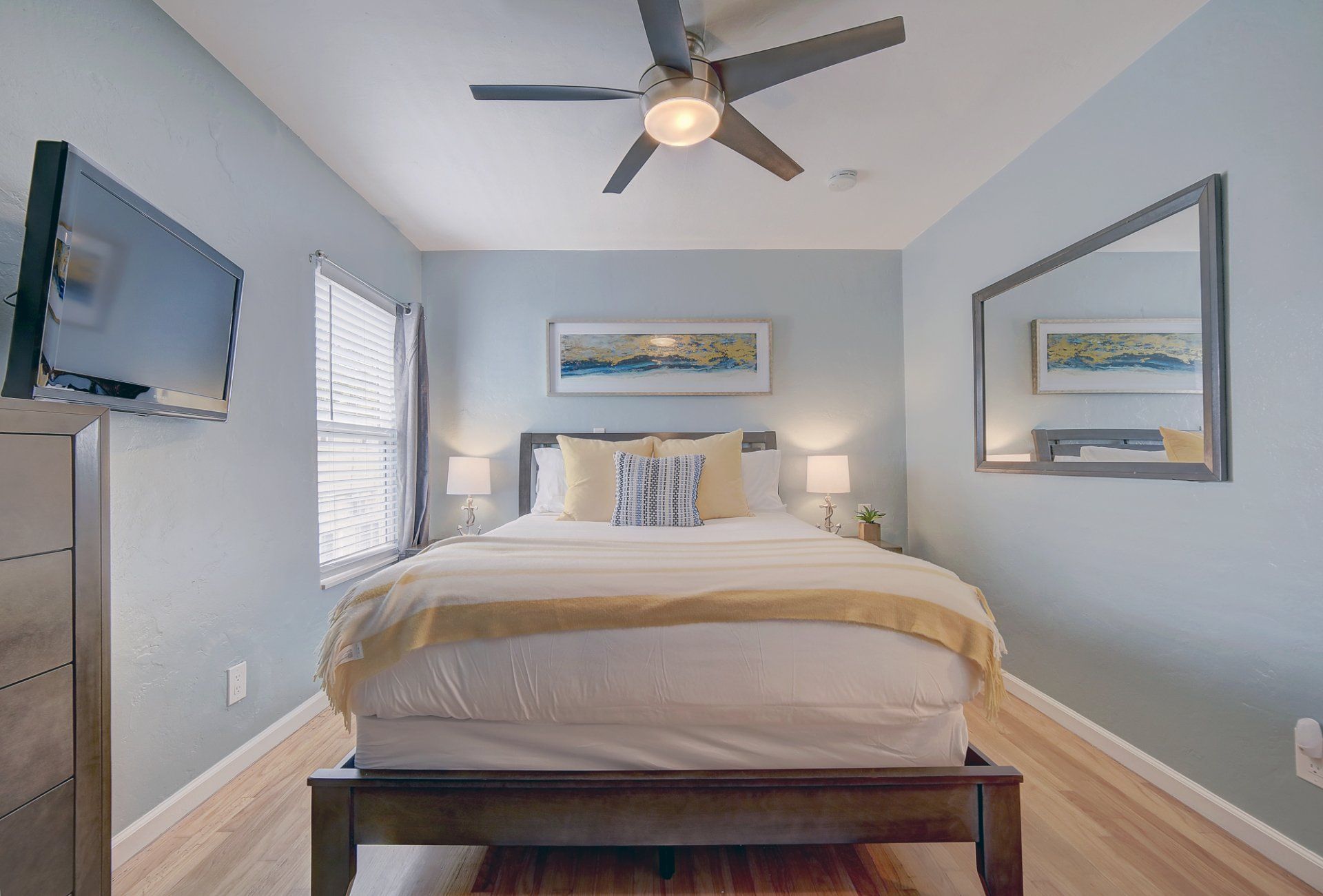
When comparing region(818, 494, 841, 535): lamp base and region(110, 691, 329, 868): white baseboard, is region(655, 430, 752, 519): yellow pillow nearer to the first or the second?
region(818, 494, 841, 535): lamp base

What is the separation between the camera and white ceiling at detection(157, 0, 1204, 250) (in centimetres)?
176

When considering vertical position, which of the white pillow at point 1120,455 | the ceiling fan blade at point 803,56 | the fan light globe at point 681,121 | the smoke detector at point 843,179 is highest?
the smoke detector at point 843,179

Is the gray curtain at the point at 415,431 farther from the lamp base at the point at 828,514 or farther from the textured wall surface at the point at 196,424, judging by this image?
the lamp base at the point at 828,514

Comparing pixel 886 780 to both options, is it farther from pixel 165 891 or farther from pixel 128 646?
pixel 128 646

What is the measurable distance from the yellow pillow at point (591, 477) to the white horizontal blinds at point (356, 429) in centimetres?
108

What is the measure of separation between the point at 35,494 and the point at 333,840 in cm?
98

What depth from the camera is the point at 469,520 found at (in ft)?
11.5

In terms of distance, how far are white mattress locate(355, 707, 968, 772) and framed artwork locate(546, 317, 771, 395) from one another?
104 inches

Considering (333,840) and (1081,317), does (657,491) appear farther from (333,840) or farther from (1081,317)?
(1081,317)

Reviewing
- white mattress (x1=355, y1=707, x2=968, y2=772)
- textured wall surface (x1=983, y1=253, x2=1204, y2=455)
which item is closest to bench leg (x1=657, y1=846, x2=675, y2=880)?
white mattress (x1=355, y1=707, x2=968, y2=772)

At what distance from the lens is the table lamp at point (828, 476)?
3486 millimetres

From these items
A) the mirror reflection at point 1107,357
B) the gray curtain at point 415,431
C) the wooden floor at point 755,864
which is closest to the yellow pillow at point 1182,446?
the mirror reflection at point 1107,357

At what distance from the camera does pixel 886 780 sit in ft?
4.27

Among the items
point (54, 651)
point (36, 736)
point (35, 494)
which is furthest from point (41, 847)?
point (35, 494)
